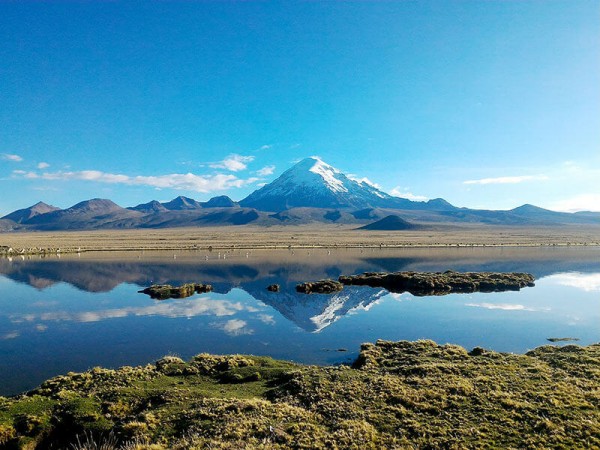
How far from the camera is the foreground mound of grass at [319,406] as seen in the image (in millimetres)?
14398

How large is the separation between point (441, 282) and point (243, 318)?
3226 cm

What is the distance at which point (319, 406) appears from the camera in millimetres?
17359

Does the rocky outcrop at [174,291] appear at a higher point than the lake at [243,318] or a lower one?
higher

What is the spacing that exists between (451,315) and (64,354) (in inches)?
1392

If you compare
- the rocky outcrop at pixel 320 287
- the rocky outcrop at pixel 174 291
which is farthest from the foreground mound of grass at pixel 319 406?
the rocky outcrop at pixel 320 287

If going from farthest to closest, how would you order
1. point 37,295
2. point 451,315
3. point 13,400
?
1. point 37,295
2. point 451,315
3. point 13,400

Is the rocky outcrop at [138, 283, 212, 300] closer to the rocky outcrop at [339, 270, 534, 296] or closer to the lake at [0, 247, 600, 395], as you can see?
the lake at [0, 247, 600, 395]

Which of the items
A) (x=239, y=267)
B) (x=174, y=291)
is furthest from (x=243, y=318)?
(x=239, y=267)

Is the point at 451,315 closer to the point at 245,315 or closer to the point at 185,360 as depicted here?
the point at 245,315

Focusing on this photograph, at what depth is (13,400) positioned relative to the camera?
19.0 meters

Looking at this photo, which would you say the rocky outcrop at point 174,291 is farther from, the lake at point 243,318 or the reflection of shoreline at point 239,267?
the reflection of shoreline at point 239,267

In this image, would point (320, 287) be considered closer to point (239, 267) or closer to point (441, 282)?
point (441, 282)

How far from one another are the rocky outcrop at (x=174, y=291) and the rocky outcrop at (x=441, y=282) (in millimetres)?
21743

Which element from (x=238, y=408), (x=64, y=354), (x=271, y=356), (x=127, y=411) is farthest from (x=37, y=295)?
(x=238, y=408)
